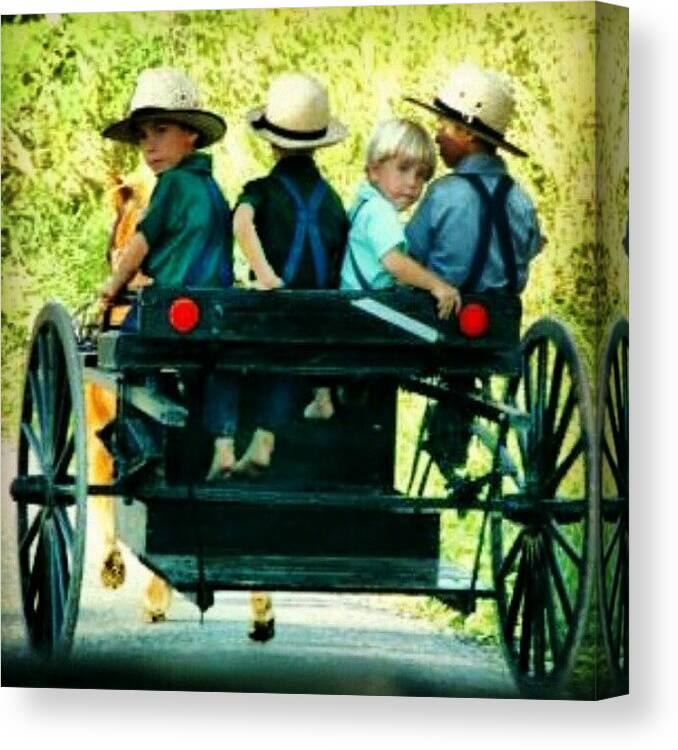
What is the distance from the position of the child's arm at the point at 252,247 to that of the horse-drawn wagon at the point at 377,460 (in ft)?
0.23

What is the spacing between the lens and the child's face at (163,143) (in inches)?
581

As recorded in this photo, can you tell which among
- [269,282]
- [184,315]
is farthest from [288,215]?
[184,315]

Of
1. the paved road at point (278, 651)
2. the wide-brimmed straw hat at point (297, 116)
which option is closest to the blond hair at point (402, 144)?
the wide-brimmed straw hat at point (297, 116)

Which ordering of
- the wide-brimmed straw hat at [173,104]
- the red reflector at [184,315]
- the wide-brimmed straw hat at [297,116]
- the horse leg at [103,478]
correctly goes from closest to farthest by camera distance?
the red reflector at [184,315] < the wide-brimmed straw hat at [297,116] < the wide-brimmed straw hat at [173,104] < the horse leg at [103,478]

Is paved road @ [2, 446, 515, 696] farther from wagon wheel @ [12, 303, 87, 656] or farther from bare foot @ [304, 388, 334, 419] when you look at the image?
bare foot @ [304, 388, 334, 419]

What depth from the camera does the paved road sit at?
14578 mm

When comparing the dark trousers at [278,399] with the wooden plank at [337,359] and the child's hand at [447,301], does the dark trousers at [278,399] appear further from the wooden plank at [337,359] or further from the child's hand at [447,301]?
the child's hand at [447,301]

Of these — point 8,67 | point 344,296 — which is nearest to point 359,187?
→ point 344,296

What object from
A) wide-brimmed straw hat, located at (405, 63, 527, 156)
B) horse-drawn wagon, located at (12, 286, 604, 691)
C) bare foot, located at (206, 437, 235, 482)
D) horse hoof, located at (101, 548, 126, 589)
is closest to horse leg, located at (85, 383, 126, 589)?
horse hoof, located at (101, 548, 126, 589)

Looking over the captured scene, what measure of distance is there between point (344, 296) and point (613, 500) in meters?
1.09

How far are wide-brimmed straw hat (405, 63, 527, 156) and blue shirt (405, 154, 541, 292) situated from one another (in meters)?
0.11

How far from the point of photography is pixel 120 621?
48.8 ft

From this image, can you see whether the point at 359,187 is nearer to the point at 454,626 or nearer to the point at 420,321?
the point at 420,321

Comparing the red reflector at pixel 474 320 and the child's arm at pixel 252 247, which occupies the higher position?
the child's arm at pixel 252 247
